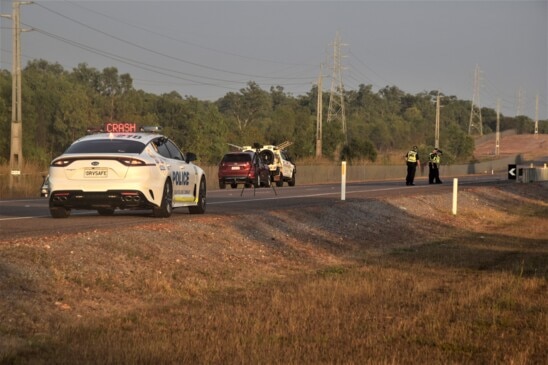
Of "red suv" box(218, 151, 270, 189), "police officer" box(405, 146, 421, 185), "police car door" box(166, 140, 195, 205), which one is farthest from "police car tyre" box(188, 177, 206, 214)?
"police officer" box(405, 146, 421, 185)

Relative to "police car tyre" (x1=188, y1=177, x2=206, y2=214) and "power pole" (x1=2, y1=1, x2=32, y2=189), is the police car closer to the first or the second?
"police car tyre" (x1=188, y1=177, x2=206, y2=214)

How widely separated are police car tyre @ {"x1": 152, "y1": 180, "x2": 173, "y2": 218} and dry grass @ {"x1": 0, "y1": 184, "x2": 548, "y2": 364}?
0.51 meters

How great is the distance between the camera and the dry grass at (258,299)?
8.51 metres

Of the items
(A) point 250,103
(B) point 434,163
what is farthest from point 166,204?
(A) point 250,103

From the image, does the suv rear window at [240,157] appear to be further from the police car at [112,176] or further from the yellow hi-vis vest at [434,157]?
the police car at [112,176]

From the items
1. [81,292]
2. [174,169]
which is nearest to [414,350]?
[81,292]

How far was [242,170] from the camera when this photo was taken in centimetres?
4522

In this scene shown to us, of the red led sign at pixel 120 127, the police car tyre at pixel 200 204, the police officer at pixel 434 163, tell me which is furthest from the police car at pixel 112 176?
the police officer at pixel 434 163

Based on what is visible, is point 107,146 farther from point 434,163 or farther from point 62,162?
point 434,163

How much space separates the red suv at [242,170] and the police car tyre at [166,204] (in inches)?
1036

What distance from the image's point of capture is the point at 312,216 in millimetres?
23953

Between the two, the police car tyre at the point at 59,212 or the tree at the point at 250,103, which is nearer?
the police car tyre at the point at 59,212

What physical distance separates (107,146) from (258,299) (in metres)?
6.78

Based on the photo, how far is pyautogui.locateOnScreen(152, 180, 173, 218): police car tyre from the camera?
1817 centimetres
